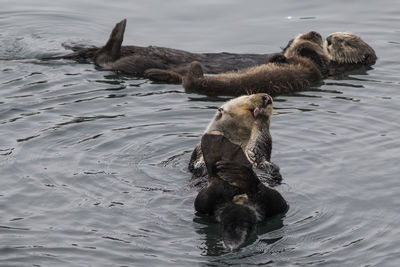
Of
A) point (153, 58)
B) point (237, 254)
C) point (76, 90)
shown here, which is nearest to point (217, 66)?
point (153, 58)

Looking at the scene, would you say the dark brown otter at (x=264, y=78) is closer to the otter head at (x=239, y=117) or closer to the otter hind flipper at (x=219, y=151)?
the otter head at (x=239, y=117)

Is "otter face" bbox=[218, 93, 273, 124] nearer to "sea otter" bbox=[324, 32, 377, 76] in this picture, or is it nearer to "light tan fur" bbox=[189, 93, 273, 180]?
"light tan fur" bbox=[189, 93, 273, 180]

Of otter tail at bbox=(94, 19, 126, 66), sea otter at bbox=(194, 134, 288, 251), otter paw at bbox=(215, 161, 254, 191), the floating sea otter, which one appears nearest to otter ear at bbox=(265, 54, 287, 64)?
the floating sea otter

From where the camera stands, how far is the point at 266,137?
7.05m

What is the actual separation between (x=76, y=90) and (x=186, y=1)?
3.90 m

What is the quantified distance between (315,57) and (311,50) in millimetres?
108

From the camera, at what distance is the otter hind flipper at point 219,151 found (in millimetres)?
6047

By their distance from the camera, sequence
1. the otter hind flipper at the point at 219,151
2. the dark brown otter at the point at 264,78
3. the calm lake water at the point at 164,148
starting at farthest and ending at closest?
the dark brown otter at the point at 264,78, the otter hind flipper at the point at 219,151, the calm lake water at the point at 164,148

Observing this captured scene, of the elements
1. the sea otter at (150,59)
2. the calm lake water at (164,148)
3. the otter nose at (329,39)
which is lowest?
the calm lake water at (164,148)

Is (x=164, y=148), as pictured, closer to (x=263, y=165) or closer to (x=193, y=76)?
(x=263, y=165)

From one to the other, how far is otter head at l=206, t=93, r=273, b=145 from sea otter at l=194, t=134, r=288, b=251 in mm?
660

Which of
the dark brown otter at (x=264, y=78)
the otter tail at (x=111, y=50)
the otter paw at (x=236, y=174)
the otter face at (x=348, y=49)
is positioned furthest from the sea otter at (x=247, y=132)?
the otter face at (x=348, y=49)

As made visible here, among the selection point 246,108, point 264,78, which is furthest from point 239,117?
point 264,78

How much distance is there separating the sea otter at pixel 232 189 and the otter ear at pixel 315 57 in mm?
4297
